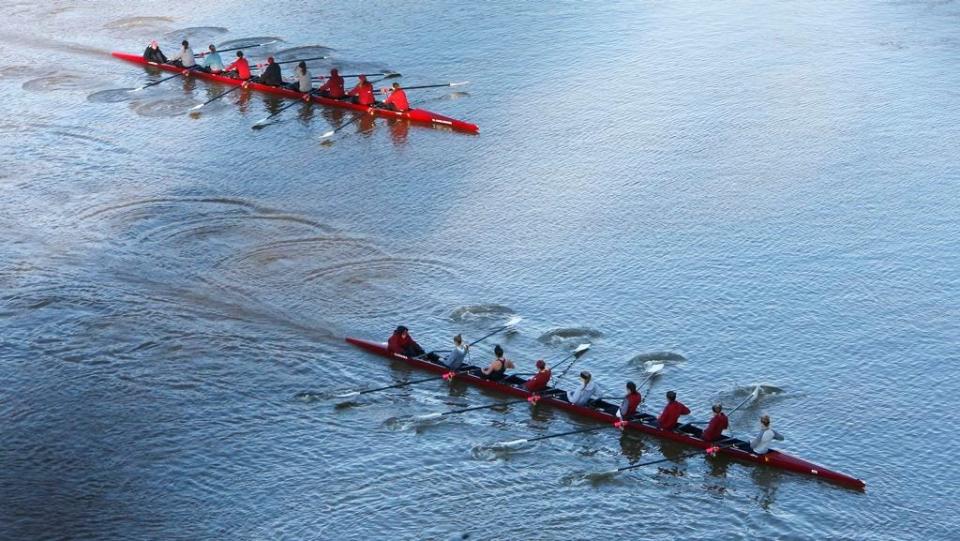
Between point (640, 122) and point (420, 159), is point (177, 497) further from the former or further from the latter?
point (640, 122)

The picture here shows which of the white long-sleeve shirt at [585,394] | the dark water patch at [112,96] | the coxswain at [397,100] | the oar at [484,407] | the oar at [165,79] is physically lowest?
the oar at [484,407]

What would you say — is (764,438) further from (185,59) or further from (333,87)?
(185,59)

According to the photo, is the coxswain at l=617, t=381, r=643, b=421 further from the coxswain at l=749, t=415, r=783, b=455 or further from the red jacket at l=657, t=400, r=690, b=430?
the coxswain at l=749, t=415, r=783, b=455

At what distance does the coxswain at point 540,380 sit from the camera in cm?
3291

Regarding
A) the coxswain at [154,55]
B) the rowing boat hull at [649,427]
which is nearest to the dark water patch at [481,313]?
the rowing boat hull at [649,427]

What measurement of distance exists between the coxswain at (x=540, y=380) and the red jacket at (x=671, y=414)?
3.23 m

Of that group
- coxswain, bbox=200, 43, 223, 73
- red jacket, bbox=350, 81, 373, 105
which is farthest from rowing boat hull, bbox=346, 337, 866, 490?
coxswain, bbox=200, 43, 223, 73

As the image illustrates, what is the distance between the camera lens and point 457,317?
37031mm

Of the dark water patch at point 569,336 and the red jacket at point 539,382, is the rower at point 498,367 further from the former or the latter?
the dark water patch at point 569,336

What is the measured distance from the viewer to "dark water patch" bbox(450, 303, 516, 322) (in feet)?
121

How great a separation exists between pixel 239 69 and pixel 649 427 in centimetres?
3078

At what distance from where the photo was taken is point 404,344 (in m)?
35.0

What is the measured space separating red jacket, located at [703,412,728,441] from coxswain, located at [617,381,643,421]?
1.97 m

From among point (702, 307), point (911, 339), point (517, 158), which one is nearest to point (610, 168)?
point (517, 158)
